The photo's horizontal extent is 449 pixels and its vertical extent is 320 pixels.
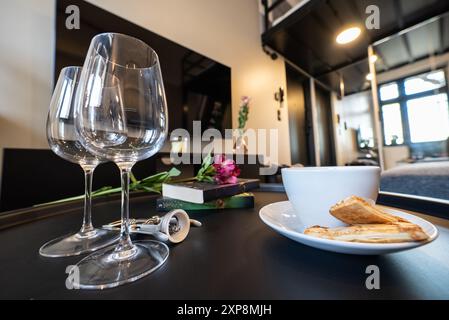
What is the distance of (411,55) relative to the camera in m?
3.19

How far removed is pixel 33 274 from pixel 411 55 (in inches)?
194

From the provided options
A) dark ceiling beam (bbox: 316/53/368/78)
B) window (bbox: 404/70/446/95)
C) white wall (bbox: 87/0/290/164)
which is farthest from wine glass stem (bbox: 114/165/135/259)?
window (bbox: 404/70/446/95)

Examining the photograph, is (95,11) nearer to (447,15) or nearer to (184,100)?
(184,100)

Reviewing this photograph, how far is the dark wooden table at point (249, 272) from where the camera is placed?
149mm

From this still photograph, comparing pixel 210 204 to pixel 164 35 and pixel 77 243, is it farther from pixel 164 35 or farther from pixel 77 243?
pixel 164 35

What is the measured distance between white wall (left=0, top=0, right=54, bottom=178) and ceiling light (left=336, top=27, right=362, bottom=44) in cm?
277

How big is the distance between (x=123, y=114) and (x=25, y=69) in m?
1.13

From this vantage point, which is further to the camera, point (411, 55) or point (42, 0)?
point (411, 55)

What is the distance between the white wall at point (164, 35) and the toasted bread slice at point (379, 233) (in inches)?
51.0

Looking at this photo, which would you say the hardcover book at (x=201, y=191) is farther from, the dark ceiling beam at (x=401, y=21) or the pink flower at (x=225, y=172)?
the dark ceiling beam at (x=401, y=21)

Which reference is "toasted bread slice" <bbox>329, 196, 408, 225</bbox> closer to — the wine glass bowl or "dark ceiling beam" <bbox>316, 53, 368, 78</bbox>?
the wine glass bowl

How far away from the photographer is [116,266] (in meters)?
0.20

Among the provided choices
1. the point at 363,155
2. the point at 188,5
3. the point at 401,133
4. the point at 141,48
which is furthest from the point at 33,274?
the point at 363,155
